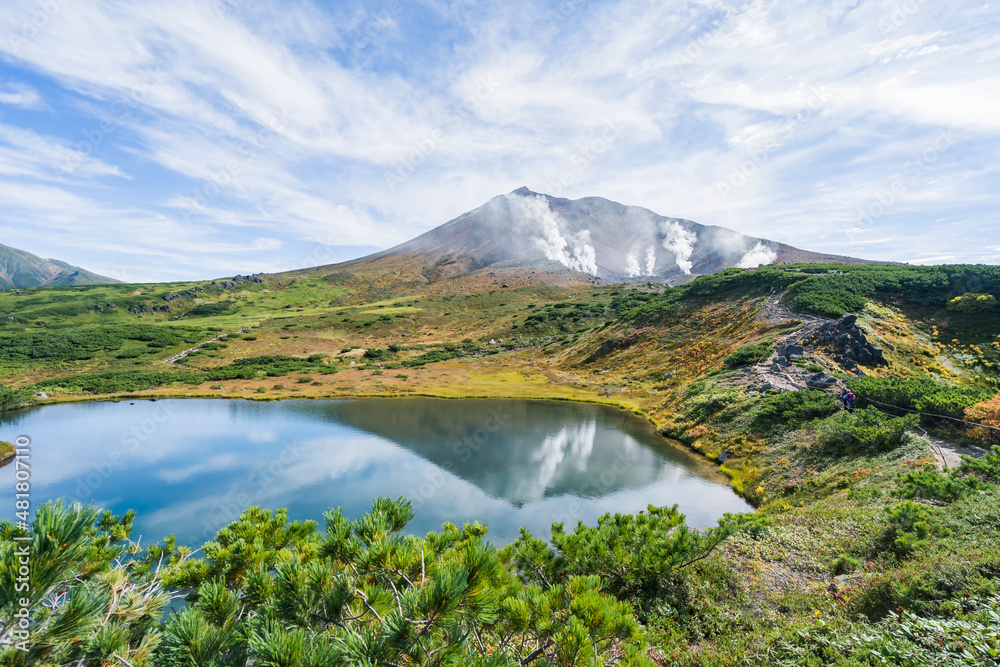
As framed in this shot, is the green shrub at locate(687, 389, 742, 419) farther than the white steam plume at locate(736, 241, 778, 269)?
No

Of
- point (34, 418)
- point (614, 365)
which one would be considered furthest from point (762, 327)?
point (34, 418)

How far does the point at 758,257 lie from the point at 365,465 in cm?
19555

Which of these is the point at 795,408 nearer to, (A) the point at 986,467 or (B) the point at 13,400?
(A) the point at 986,467

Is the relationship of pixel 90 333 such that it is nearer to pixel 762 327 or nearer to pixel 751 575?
pixel 751 575

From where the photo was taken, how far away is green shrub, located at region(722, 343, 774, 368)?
35.4 m

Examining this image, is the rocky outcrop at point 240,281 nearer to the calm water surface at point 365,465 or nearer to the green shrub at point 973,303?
the calm water surface at point 365,465

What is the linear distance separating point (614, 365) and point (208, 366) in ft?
233

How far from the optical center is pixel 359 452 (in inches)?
1107

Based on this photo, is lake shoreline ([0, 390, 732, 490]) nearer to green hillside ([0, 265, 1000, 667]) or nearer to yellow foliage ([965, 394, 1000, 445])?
green hillside ([0, 265, 1000, 667])

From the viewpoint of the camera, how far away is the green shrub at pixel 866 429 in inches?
684

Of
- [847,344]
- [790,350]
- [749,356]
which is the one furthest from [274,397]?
[847,344]

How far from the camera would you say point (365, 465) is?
83.3 feet

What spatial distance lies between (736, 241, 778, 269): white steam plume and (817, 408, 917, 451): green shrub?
169322mm

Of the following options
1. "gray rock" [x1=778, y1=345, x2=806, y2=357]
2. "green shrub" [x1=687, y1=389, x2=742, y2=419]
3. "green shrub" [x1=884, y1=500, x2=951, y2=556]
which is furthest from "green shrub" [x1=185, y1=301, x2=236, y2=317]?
"green shrub" [x1=884, y1=500, x2=951, y2=556]
